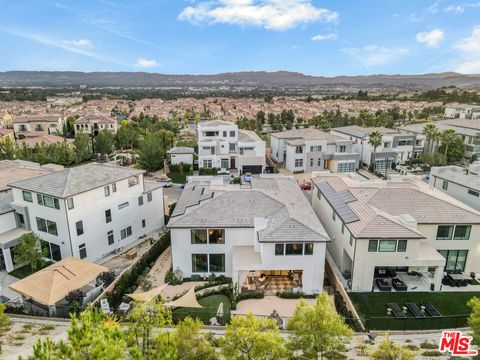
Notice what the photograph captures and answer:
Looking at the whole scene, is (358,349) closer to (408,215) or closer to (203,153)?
(408,215)

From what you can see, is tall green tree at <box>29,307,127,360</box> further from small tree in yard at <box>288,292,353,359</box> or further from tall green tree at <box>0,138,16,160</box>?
tall green tree at <box>0,138,16,160</box>

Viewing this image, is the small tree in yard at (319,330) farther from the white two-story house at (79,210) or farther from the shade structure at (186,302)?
the white two-story house at (79,210)

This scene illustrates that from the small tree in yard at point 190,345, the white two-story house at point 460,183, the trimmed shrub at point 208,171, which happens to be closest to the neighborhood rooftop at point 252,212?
the small tree in yard at point 190,345

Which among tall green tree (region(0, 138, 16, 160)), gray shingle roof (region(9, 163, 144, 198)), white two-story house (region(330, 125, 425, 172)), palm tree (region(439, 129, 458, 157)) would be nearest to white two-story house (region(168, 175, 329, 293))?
gray shingle roof (region(9, 163, 144, 198))

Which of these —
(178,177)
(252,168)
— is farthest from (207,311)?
(252,168)

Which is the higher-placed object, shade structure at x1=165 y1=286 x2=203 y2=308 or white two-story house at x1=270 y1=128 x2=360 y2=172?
white two-story house at x1=270 y1=128 x2=360 y2=172

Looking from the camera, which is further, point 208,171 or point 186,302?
point 208,171

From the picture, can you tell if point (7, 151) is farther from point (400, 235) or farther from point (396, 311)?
point (396, 311)
